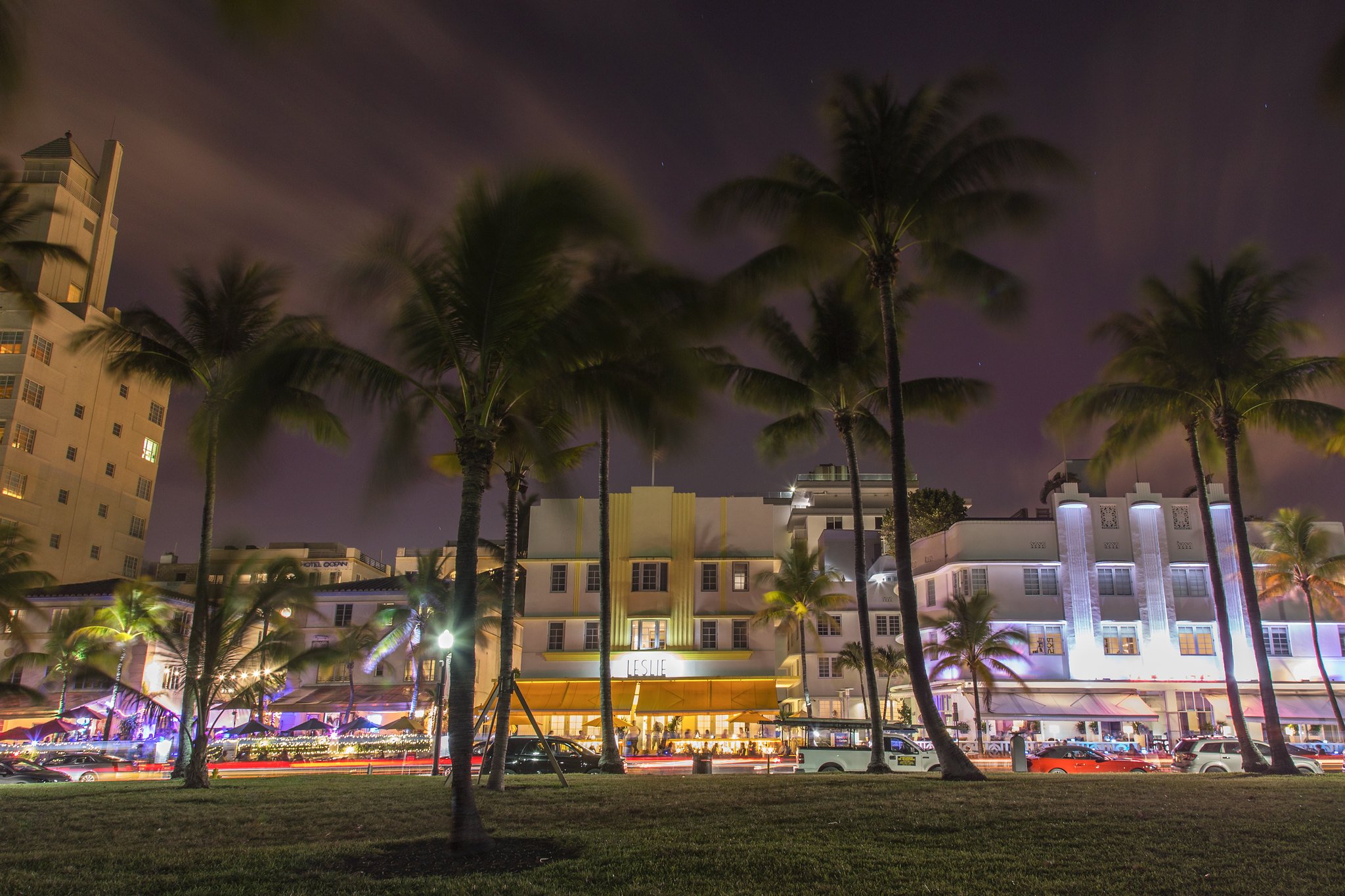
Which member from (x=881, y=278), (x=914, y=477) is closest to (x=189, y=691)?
(x=881, y=278)

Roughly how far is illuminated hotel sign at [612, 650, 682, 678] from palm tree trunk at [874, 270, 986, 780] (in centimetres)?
2920

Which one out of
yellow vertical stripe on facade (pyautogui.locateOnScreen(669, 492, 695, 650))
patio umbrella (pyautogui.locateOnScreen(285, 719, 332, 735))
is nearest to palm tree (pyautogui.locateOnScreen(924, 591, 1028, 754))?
yellow vertical stripe on facade (pyautogui.locateOnScreen(669, 492, 695, 650))

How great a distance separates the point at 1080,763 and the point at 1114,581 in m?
21.7

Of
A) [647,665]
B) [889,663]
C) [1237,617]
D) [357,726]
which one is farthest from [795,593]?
[1237,617]

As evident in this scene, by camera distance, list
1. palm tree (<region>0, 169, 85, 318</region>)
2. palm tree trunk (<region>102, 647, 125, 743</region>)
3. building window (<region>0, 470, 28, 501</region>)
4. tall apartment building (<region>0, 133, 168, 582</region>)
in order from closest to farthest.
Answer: palm tree (<region>0, 169, 85, 318</region>), palm tree trunk (<region>102, 647, 125, 743</region>), building window (<region>0, 470, 28, 501</region>), tall apartment building (<region>0, 133, 168, 582</region>)

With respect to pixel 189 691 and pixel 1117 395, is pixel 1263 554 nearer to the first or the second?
pixel 1117 395

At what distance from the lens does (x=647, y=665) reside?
164 ft

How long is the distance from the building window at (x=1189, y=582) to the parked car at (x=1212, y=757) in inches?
821

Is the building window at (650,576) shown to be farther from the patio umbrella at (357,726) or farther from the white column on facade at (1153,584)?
the white column on facade at (1153,584)

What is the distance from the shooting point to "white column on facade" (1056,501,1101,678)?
51781 millimetres

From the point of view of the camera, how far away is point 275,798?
1728 cm

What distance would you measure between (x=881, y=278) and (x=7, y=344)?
6648 centimetres

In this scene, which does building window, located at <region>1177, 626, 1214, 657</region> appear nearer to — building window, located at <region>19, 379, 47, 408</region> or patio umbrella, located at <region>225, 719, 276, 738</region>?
patio umbrella, located at <region>225, 719, 276, 738</region>

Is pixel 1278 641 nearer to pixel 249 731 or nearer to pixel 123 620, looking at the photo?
pixel 249 731
